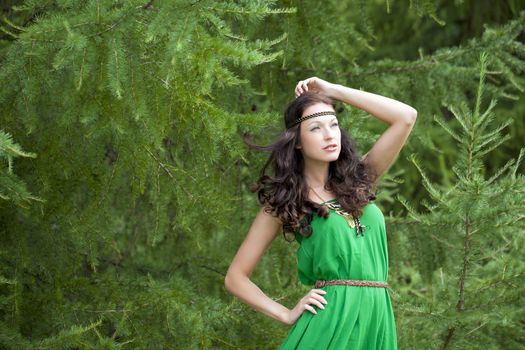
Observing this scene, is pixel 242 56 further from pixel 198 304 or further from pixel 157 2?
pixel 198 304

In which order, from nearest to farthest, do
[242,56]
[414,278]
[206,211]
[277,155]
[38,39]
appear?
1. [242,56]
2. [38,39]
3. [277,155]
4. [206,211]
5. [414,278]

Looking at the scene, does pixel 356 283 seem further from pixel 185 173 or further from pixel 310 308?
pixel 185 173

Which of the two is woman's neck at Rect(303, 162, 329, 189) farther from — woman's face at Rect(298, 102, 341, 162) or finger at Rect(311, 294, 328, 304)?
finger at Rect(311, 294, 328, 304)

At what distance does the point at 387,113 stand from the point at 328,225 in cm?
46

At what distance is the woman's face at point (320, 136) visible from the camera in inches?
113

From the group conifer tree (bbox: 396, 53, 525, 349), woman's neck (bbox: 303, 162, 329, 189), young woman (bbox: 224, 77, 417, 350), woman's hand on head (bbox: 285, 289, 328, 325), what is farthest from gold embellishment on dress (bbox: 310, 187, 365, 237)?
conifer tree (bbox: 396, 53, 525, 349)

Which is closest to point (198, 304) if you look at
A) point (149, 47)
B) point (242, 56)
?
point (149, 47)

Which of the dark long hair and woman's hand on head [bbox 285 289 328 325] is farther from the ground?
the dark long hair

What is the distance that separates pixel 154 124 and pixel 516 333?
212 centimetres

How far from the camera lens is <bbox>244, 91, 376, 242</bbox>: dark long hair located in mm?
2844

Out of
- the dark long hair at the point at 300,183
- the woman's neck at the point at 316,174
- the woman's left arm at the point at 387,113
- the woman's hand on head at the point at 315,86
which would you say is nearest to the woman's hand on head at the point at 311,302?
the dark long hair at the point at 300,183

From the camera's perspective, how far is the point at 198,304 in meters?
3.84

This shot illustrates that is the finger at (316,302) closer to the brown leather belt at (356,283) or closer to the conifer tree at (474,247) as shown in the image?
the brown leather belt at (356,283)

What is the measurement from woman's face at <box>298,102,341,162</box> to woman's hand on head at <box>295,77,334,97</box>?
0.09m
